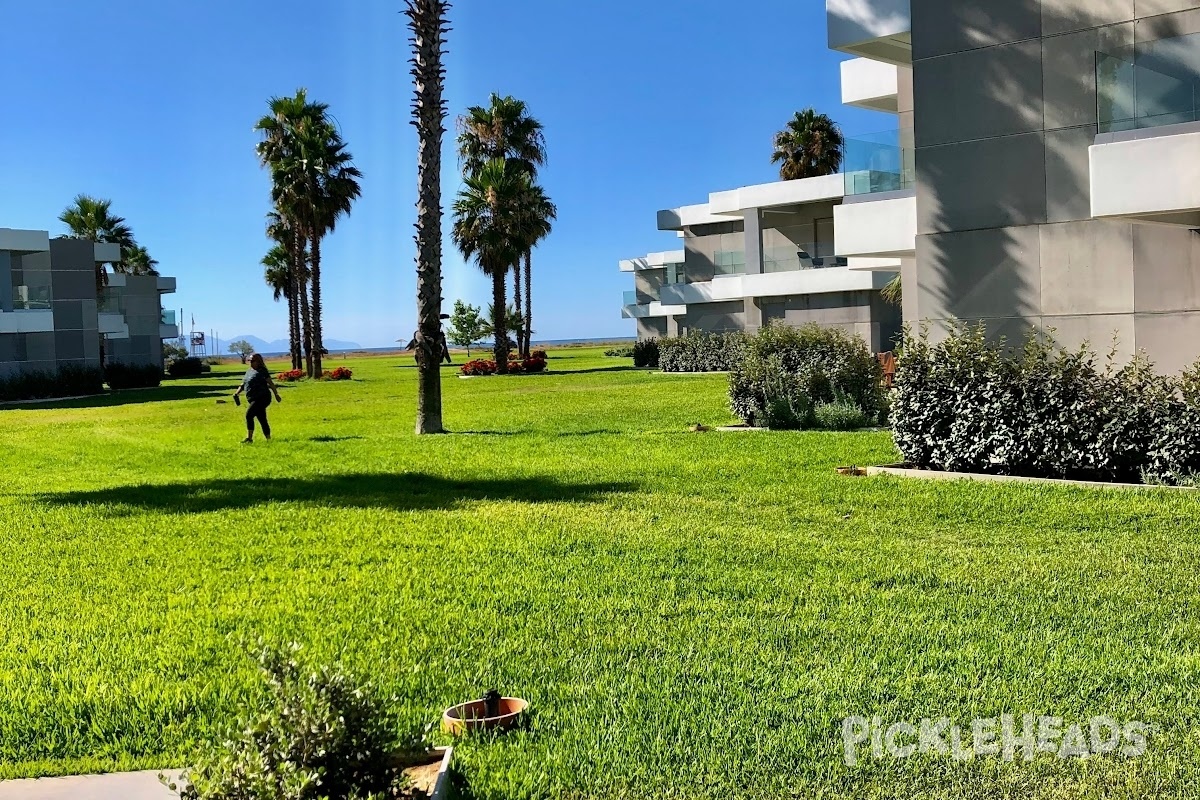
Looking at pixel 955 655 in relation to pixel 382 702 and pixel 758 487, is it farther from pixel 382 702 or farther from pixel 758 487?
→ pixel 758 487

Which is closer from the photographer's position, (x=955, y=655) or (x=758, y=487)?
(x=955, y=655)

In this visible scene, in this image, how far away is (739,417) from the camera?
19.7 m

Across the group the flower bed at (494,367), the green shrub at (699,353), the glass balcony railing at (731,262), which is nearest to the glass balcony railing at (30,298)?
the flower bed at (494,367)

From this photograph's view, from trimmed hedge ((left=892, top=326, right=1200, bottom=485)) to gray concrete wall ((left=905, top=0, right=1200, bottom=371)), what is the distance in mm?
601

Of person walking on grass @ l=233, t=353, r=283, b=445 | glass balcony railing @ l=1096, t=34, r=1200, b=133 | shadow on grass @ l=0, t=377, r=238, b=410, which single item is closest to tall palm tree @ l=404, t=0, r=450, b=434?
person walking on grass @ l=233, t=353, r=283, b=445

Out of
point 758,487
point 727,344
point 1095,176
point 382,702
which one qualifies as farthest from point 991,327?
point 727,344

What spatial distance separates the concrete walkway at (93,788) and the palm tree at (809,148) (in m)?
52.6

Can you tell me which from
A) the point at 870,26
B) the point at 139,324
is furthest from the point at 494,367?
the point at 870,26

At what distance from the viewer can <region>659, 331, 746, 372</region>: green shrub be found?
141 feet

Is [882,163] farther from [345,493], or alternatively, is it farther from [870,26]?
[345,493]

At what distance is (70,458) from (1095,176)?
15.6 metres

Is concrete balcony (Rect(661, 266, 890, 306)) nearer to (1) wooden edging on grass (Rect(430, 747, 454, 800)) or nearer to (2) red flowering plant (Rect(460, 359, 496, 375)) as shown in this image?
(2) red flowering plant (Rect(460, 359, 496, 375))

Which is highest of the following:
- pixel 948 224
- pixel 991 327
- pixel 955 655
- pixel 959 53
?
pixel 959 53

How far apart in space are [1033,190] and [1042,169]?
0.26 m
